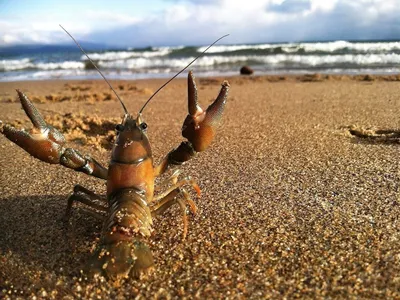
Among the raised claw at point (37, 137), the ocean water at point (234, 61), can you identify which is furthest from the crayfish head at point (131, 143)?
the ocean water at point (234, 61)

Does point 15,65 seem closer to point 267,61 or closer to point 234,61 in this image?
point 234,61

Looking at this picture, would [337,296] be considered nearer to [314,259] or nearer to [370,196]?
[314,259]

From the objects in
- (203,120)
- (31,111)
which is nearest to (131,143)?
(203,120)

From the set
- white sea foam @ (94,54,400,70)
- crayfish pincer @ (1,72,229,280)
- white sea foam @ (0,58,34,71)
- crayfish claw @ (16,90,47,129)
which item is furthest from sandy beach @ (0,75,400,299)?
white sea foam @ (0,58,34,71)

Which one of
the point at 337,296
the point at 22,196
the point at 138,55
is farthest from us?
the point at 138,55

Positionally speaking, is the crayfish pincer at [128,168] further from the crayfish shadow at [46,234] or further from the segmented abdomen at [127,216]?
the crayfish shadow at [46,234]

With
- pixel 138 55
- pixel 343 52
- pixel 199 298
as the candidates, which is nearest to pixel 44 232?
pixel 199 298
